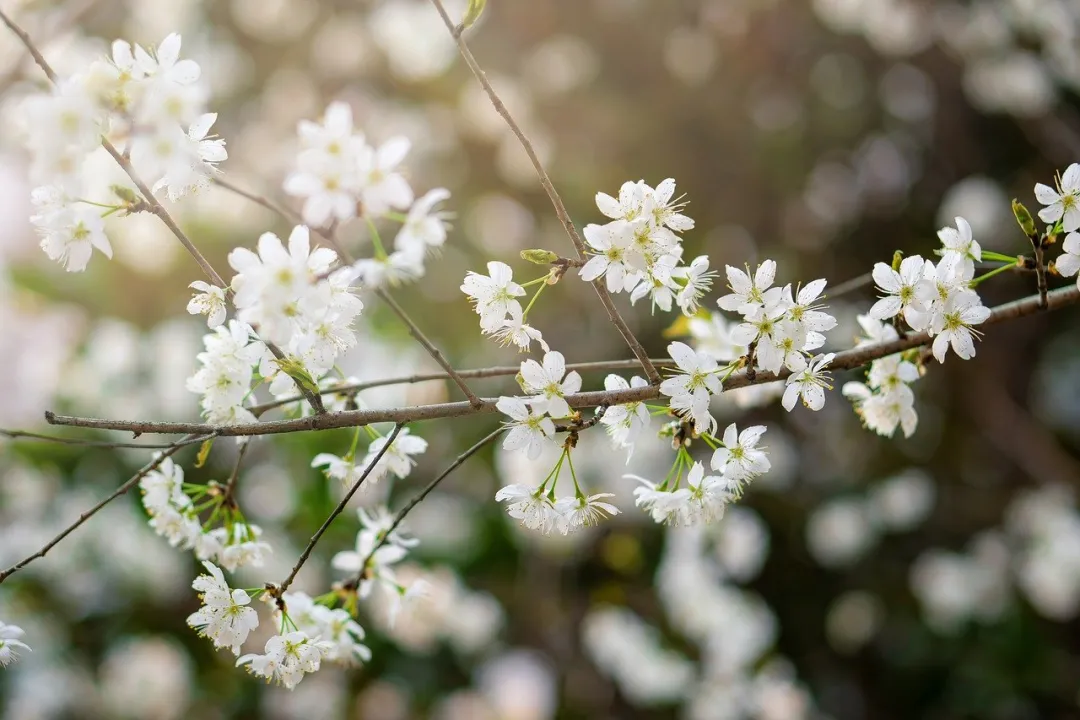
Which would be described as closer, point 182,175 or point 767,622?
point 182,175

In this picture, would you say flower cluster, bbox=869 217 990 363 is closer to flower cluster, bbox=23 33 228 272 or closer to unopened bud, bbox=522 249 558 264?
unopened bud, bbox=522 249 558 264

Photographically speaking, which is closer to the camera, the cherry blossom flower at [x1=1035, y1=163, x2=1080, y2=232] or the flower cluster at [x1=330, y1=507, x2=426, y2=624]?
the cherry blossom flower at [x1=1035, y1=163, x2=1080, y2=232]

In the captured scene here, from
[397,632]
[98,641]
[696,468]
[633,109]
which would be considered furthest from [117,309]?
[696,468]

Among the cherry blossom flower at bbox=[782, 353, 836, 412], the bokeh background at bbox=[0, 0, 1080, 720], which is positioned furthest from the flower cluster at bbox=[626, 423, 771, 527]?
the bokeh background at bbox=[0, 0, 1080, 720]

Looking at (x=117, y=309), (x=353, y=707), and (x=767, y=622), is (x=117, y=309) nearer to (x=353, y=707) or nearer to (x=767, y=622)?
(x=353, y=707)

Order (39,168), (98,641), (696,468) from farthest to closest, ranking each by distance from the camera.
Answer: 1. (98,641)
2. (696,468)
3. (39,168)

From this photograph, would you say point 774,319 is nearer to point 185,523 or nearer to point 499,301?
point 499,301
